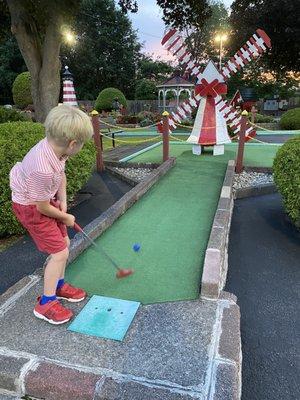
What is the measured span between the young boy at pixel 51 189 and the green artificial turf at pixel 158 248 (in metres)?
0.51

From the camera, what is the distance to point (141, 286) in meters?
3.03

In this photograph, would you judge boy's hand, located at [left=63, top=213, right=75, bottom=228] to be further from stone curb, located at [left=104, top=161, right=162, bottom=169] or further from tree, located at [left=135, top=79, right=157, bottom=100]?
tree, located at [left=135, top=79, right=157, bottom=100]

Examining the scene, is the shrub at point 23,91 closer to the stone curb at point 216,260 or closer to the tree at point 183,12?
the tree at point 183,12

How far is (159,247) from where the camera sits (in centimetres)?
386

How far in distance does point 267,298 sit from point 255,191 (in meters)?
3.73

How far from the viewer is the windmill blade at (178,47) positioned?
932 cm

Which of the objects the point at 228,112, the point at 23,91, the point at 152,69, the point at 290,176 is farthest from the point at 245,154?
the point at 152,69

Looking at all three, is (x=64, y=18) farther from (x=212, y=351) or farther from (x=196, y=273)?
(x=212, y=351)

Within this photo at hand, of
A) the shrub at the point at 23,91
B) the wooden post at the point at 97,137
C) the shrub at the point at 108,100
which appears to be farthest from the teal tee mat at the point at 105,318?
the shrub at the point at 23,91

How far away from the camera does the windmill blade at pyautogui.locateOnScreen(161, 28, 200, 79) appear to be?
367 inches

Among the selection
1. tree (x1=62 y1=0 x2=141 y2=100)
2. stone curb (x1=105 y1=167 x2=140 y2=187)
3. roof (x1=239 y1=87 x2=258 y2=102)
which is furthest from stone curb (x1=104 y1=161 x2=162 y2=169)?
tree (x1=62 y1=0 x2=141 y2=100)

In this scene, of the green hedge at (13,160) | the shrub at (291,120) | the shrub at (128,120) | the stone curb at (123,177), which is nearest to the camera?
the green hedge at (13,160)

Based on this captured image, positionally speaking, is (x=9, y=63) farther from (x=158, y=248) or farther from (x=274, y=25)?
(x=158, y=248)

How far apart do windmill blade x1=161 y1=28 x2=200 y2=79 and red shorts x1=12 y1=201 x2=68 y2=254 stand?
8.06m
